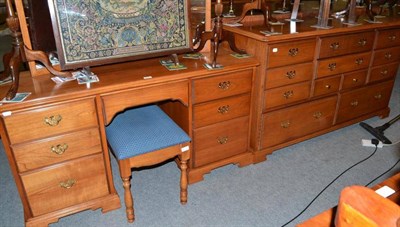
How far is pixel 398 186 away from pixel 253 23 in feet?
4.90

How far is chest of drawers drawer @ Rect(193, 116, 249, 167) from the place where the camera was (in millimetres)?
1790

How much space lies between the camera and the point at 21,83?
1.43m

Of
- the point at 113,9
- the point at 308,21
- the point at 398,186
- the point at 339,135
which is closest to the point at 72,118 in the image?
the point at 113,9

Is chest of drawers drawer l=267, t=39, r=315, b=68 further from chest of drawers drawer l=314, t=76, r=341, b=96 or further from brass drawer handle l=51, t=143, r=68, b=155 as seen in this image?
brass drawer handle l=51, t=143, r=68, b=155

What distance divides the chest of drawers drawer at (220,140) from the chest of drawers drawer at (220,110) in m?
0.03

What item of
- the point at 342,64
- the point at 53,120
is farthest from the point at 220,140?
the point at 342,64

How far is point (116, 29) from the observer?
4.82 ft

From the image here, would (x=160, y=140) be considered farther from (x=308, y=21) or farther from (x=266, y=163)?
→ (x=308, y=21)

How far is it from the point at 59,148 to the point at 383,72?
2435 millimetres

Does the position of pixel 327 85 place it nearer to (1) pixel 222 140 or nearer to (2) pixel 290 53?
(2) pixel 290 53

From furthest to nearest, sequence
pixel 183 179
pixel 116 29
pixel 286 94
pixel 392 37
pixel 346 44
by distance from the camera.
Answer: pixel 392 37 → pixel 346 44 → pixel 286 94 → pixel 183 179 → pixel 116 29

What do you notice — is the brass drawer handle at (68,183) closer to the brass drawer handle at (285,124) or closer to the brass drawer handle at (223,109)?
the brass drawer handle at (223,109)

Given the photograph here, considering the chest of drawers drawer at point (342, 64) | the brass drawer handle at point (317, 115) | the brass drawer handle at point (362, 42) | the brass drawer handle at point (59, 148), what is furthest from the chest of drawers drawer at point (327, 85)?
the brass drawer handle at point (59, 148)

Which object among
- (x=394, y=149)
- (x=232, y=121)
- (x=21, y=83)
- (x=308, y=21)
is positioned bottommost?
(x=394, y=149)
